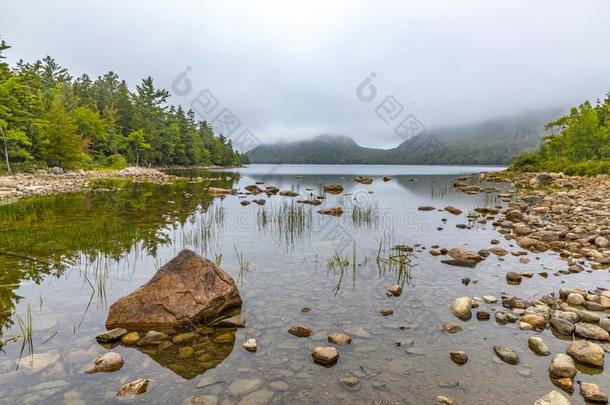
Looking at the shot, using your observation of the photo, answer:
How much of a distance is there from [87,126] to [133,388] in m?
81.8

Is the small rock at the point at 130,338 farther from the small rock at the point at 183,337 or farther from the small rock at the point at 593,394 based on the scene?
the small rock at the point at 593,394

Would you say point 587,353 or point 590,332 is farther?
point 590,332

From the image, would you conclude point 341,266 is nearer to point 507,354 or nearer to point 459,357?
point 459,357

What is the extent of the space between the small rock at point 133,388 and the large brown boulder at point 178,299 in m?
1.90

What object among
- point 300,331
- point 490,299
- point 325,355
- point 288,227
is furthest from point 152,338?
point 288,227

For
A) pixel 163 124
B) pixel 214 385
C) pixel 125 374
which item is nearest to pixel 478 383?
pixel 214 385

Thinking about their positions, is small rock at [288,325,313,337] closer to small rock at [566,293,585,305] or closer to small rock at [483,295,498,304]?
small rock at [483,295,498,304]

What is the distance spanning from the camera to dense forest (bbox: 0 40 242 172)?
47.6 meters

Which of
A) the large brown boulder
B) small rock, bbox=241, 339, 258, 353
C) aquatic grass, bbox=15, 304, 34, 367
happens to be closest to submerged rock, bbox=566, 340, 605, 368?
small rock, bbox=241, 339, 258, 353

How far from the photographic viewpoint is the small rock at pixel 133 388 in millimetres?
5070

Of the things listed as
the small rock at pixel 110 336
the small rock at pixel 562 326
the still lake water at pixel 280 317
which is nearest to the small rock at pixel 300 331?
the still lake water at pixel 280 317

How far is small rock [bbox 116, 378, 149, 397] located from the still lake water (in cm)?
11

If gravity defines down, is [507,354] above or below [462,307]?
below

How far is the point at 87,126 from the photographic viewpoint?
72500 mm
